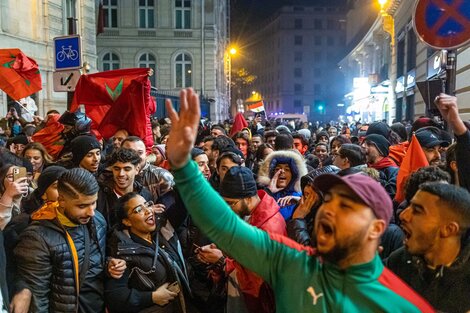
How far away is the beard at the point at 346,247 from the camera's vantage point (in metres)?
2.01

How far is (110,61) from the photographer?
3541 centimetres

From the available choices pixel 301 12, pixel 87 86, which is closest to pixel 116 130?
pixel 87 86

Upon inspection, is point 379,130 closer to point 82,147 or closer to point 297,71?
point 82,147

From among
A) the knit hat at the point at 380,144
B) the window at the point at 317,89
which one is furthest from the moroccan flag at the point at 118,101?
the window at the point at 317,89

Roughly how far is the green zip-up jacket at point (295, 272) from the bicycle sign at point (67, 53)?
696cm

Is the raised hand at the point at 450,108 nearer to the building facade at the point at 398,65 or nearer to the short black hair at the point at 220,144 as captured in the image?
the building facade at the point at 398,65

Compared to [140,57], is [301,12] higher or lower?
higher

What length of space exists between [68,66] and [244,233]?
7.15m

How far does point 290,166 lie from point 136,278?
75.5 inches

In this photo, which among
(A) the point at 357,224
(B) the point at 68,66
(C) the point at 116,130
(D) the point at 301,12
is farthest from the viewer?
(D) the point at 301,12

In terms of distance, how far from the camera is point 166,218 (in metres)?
4.39

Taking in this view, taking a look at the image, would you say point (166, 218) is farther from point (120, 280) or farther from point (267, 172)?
point (267, 172)

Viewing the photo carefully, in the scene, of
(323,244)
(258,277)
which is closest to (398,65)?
(258,277)

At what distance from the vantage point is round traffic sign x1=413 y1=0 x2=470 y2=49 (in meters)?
4.64
